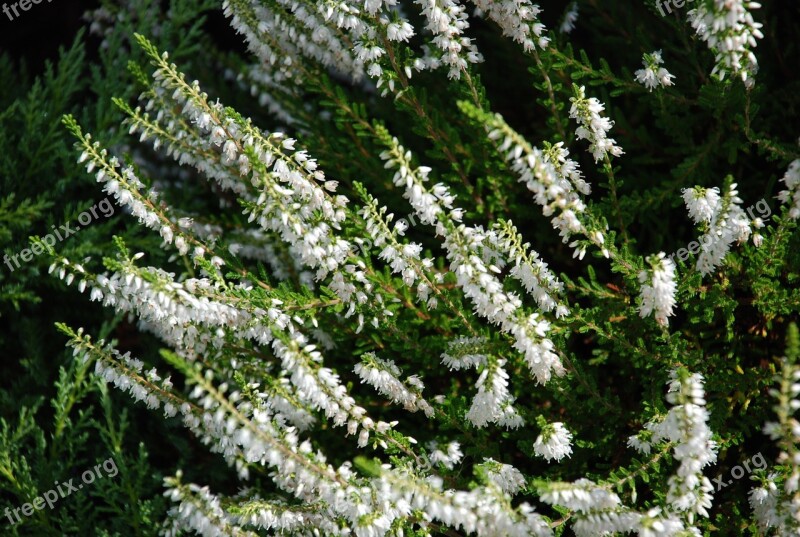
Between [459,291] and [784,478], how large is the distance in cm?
127

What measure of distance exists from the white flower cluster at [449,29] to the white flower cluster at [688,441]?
1337 mm

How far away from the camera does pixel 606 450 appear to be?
2676mm

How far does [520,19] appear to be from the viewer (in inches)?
102

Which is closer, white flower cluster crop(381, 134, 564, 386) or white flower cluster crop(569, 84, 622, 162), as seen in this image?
white flower cluster crop(381, 134, 564, 386)

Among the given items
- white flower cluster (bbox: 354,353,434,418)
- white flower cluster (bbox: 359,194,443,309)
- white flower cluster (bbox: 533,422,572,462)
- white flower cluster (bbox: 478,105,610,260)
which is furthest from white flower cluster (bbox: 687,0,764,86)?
white flower cluster (bbox: 354,353,434,418)

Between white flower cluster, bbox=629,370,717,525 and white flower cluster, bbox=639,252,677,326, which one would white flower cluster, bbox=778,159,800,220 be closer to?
white flower cluster, bbox=639,252,677,326

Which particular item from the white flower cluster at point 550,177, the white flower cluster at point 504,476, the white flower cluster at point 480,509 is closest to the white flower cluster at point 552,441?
the white flower cluster at point 504,476

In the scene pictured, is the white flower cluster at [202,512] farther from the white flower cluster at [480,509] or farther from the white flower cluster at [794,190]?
the white flower cluster at [794,190]

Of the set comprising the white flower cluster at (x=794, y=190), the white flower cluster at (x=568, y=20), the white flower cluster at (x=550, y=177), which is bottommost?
the white flower cluster at (x=550, y=177)

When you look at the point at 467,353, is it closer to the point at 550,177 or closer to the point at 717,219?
the point at 550,177

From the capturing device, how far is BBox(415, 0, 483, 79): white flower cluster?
7.95ft

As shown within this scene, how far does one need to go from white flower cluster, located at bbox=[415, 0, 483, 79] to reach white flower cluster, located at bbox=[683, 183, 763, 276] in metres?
0.94

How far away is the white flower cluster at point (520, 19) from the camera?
8.39 feet

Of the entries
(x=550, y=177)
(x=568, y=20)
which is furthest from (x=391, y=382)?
(x=568, y=20)
